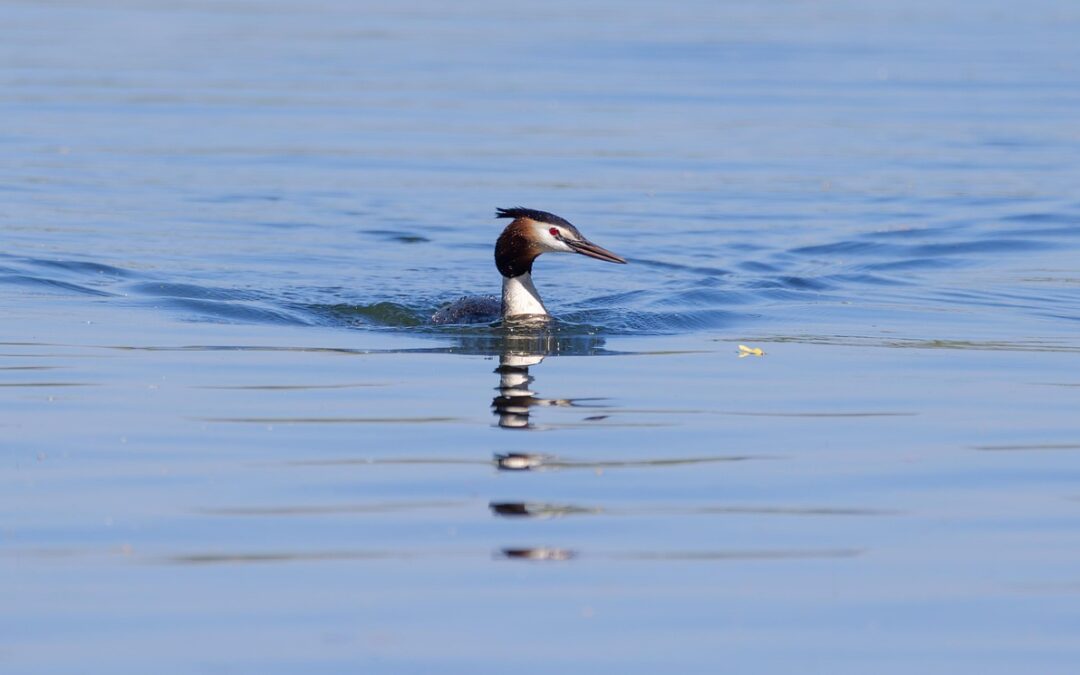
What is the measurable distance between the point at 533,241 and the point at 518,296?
0.42m

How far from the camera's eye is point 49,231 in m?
15.9

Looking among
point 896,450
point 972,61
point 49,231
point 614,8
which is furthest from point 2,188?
point 614,8

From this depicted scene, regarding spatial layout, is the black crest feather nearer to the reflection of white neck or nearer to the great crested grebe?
the great crested grebe

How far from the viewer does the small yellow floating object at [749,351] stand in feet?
36.5

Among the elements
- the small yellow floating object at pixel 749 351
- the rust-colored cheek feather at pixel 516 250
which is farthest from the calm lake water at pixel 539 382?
the rust-colored cheek feather at pixel 516 250

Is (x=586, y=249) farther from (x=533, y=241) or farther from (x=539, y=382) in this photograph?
(x=539, y=382)

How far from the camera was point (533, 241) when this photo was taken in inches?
468

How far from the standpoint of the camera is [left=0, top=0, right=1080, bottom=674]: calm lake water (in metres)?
5.86

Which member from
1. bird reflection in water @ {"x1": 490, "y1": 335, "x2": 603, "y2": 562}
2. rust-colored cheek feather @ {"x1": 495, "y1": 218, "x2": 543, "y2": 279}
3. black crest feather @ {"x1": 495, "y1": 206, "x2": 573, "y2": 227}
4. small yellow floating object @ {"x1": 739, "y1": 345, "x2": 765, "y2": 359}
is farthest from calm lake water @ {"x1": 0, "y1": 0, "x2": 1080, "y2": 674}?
black crest feather @ {"x1": 495, "y1": 206, "x2": 573, "y2": 227}

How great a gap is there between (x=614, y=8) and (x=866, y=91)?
14.8 m

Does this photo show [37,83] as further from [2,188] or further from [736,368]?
[736,368]

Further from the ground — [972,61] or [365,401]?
[972,61]

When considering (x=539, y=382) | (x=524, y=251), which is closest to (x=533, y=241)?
(x=524, y=251)

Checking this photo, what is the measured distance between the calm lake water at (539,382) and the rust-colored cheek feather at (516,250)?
410 millimetres
